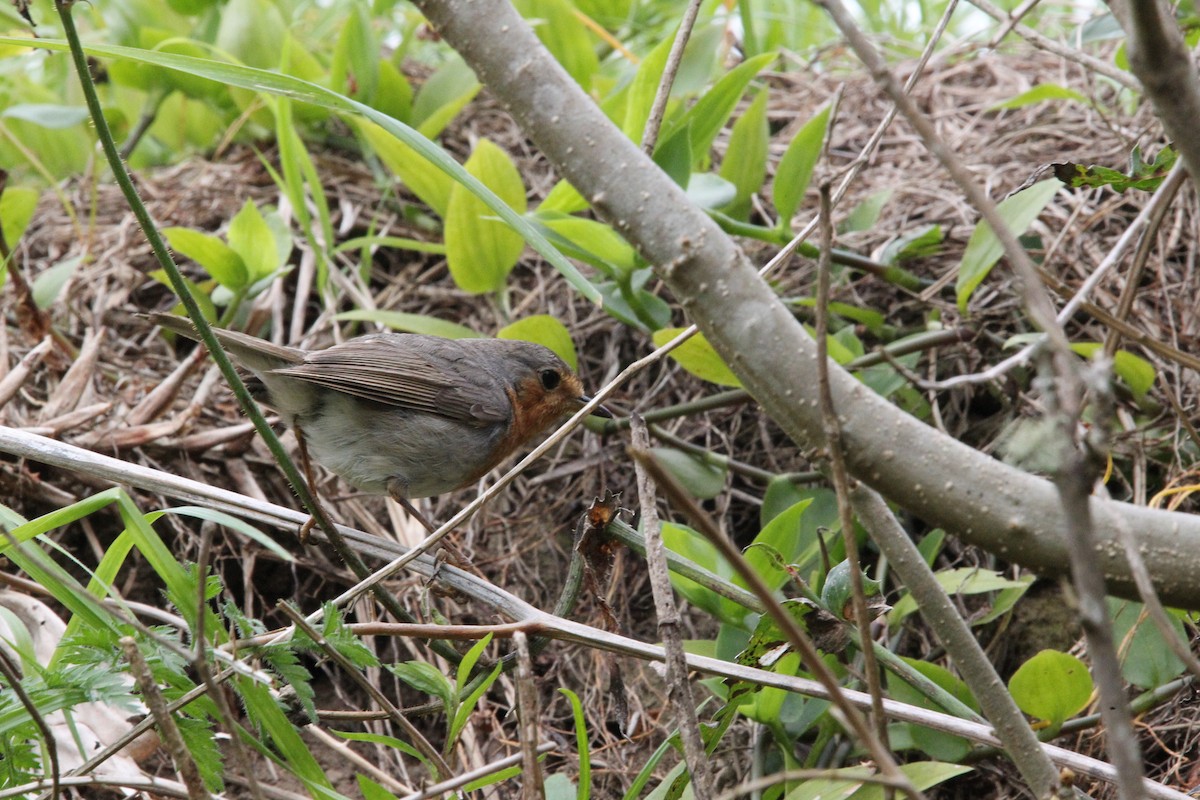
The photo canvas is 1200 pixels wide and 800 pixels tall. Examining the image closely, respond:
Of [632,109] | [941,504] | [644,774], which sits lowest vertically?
[644,774]

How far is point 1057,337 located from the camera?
4.10 ft

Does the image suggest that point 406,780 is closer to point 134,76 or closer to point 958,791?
point 958,791

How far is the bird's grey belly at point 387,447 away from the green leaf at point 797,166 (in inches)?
53.7

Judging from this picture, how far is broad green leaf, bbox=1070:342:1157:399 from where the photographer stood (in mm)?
3293

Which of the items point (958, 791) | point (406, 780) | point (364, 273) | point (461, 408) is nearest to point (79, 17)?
point (364, 273)

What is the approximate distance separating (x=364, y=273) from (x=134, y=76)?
146 centimetres

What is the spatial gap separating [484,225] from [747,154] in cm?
100

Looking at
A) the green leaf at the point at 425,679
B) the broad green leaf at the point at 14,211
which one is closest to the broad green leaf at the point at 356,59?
the broad green leaf at the point at 14,211

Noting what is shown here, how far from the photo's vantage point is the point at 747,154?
13.1 feet

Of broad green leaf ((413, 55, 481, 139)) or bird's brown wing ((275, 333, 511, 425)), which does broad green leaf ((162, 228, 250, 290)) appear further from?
broad green leaf ((413, 55, 481, 139))

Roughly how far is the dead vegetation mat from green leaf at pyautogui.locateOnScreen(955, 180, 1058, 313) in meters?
0.28

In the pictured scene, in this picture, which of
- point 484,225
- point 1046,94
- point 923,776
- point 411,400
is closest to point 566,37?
point 484,225

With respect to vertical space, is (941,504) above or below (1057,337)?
below

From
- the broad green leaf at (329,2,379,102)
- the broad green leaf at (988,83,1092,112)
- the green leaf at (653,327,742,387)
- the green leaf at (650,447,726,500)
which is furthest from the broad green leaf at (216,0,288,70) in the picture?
the broad green leaf at (988,83,1092,112)
